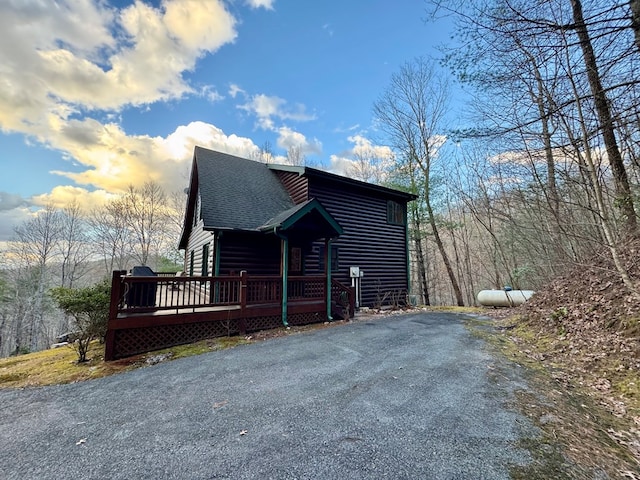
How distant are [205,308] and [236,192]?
5.17 m

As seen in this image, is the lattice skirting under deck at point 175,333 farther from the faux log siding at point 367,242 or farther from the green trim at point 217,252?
the faux log siding at point 367,242

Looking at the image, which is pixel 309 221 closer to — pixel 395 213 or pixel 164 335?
pixel 164 335

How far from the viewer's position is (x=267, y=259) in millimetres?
9836

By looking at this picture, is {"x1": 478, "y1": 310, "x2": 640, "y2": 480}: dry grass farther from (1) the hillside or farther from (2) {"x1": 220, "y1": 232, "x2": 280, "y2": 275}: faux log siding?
(2) {"x1": 220, "y1": 232, "x2": 280, "y2": 275}: faux log siding

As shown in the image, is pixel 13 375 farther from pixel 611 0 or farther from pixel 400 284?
pixel 400 284

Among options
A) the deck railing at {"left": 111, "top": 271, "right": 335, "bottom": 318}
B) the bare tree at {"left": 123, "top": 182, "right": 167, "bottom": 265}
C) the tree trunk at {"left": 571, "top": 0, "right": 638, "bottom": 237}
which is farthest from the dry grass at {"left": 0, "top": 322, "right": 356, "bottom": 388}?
the bare tree at {"left": 123, "top": 182, "right": 167, "bottom": 265}

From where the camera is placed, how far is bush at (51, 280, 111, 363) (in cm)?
547

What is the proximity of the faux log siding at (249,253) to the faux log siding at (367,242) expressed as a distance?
1.50 m

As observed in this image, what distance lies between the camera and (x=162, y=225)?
26.3m

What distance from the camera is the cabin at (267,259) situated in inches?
240

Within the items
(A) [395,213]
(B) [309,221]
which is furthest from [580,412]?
(A) [395,213]

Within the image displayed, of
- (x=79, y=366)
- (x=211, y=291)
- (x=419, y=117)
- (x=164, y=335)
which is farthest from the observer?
(x=419, y=117)

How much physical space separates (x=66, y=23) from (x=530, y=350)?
44.4 ft

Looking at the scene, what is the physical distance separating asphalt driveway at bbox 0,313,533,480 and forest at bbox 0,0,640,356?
3.43 m
